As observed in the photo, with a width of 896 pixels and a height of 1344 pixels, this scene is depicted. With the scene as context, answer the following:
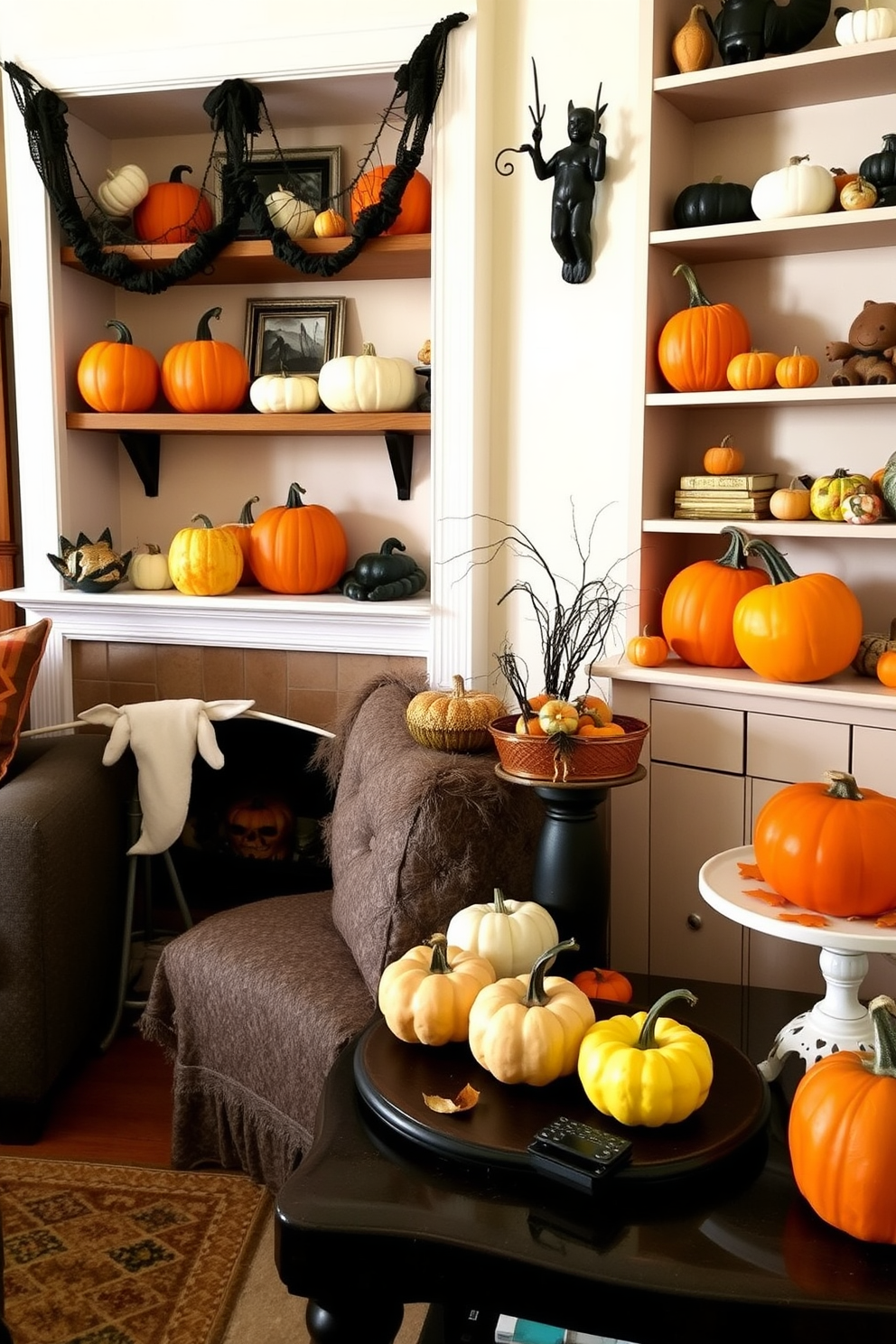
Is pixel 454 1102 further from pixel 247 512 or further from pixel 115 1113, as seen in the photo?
pixel 247 512

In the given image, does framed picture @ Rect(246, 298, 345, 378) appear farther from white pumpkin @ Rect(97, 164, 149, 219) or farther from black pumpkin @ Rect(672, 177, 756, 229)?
black pumpkin @ Rect(672, 177, 756, 229)

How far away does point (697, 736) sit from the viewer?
2385mm

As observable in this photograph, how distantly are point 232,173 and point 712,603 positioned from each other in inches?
62.8

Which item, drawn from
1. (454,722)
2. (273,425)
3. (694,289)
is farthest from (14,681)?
(694,289)

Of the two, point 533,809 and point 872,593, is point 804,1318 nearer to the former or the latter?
point 533,809

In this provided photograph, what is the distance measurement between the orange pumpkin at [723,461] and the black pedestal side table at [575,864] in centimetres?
89

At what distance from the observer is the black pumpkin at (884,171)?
7.45 ft

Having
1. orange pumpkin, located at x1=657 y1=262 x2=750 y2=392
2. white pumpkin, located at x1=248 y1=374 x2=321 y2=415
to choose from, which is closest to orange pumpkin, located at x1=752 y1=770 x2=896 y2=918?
orange pumpkin, located at x1=657 y1=262 x2=750 y2=392

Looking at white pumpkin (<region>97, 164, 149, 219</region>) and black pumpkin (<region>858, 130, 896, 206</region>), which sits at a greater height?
white pumpkin (<region>97, 164, 149, 219</region>)

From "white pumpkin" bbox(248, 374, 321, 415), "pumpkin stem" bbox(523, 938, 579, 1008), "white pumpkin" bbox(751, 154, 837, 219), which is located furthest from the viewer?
"white pumpkin" bbox(248, 374, 321, 415)

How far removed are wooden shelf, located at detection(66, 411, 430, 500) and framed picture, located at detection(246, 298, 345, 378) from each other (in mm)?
164

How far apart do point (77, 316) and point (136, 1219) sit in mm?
2327

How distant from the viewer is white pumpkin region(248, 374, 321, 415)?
9.89ft

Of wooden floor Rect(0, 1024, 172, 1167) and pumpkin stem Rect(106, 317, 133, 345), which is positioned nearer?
wooden floor Rect(0, 1024, 172, 1167)
